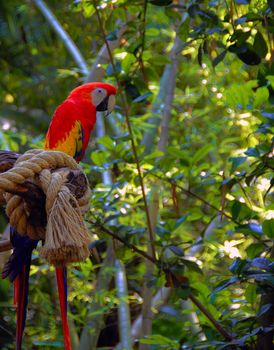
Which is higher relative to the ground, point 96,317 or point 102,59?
point 102,59

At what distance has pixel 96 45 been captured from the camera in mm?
1925

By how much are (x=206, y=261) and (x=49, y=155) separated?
3.73ft

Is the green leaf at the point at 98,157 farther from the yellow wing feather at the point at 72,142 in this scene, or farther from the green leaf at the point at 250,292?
the green leaf at the point at 250,292

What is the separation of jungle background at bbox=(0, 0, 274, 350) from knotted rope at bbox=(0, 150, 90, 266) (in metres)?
0.13

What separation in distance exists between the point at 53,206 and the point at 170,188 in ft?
3.10

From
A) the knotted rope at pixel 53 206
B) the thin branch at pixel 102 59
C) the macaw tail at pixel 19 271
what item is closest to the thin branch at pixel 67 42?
the thin branch at pixel 102 59

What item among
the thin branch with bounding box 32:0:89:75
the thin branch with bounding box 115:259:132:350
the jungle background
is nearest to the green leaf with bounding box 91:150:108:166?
the jungle background

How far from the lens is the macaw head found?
4.83 feet

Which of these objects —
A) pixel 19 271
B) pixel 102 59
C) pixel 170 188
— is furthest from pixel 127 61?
pixel 19 271

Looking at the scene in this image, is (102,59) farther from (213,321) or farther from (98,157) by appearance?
(213,321)

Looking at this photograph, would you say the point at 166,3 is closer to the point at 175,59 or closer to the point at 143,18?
the point at 143,18

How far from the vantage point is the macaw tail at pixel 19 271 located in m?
0.73

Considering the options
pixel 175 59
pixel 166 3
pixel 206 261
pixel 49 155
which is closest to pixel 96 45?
pixel 175 59

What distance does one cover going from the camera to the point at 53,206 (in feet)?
1.85
